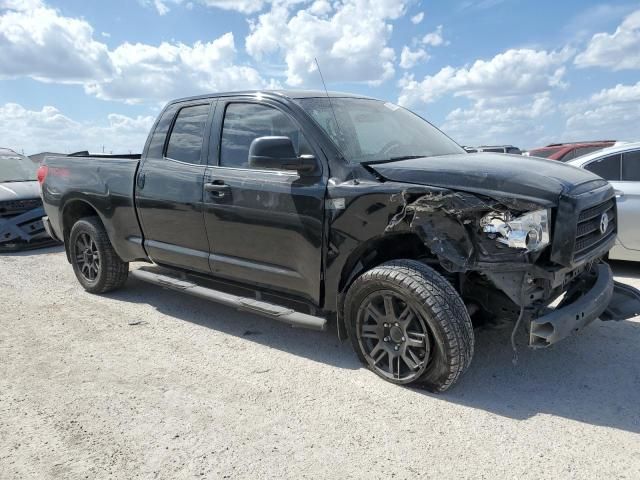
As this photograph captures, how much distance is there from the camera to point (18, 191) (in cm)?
898

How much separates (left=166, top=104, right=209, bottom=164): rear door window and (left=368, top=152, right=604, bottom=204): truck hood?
1.72m

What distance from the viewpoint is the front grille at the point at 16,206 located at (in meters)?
8.73

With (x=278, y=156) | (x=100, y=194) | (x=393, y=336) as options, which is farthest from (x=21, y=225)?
(x=393, y=336)

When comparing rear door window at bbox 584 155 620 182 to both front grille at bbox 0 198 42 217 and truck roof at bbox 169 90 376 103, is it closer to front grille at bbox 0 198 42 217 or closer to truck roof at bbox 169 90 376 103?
truck roof at bbox 169 90 376 103

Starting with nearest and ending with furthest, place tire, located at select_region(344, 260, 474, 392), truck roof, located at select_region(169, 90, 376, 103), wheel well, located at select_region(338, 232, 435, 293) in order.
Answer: tire, located at select_region(344, 260, 474, 392) < wheel well, located at select_region(338, 232, 435, 293) < truck roof, located at select_region(169, 90, 376, 103)

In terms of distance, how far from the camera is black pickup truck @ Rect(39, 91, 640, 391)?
10.7 feet

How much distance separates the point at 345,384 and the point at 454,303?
952 mm

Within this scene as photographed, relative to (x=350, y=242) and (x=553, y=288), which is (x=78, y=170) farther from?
(x=553, y=288)

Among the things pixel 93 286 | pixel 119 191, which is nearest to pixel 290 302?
pixel 119 191

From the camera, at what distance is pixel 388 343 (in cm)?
372

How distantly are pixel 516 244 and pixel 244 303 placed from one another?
2.15 metres

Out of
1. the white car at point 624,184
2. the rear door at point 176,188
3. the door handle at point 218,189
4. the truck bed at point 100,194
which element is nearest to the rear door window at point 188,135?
the rear door at point 176,188

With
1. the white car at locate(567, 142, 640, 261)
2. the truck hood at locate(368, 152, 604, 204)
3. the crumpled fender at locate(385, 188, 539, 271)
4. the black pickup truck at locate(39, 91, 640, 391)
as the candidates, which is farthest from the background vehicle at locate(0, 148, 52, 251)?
the white car at locate(567, 142, 640, 261)

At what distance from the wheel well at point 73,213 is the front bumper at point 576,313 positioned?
4.68 m
